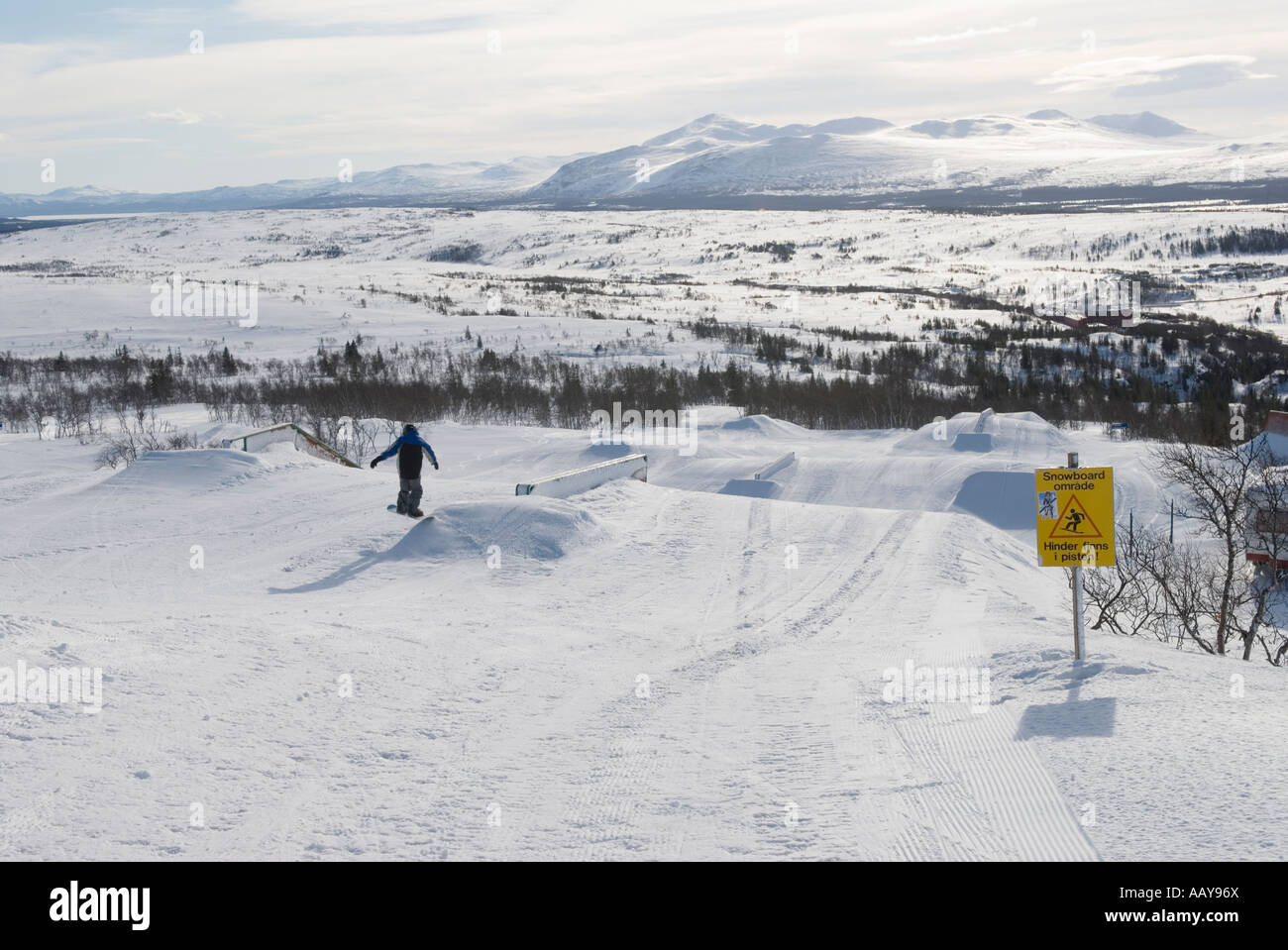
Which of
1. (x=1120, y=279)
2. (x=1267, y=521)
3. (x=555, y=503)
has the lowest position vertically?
(x=1267, y=521)

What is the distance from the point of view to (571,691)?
24.7ft

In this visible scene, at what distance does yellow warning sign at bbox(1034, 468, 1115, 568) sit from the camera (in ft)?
24.6

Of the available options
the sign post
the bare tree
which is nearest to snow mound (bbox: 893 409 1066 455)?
the bare tree

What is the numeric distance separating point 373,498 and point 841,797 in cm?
1018

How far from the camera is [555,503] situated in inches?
526

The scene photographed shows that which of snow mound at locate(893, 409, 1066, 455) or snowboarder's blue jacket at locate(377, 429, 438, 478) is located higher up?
snowboarder's blue jacket at locate(377, 429, 438, 478)

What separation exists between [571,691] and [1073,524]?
368cm

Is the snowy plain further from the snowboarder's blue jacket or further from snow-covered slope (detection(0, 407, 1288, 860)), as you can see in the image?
the snowboarder's blue jacket

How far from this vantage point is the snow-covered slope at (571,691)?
4.99m

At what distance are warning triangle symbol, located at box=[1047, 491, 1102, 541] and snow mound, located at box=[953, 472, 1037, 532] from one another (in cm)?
1183

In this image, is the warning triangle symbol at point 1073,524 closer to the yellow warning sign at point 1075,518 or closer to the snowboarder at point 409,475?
the yellow warning sign at point 1075,518

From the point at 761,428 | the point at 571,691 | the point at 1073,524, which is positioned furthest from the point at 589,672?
the point at 761,428
